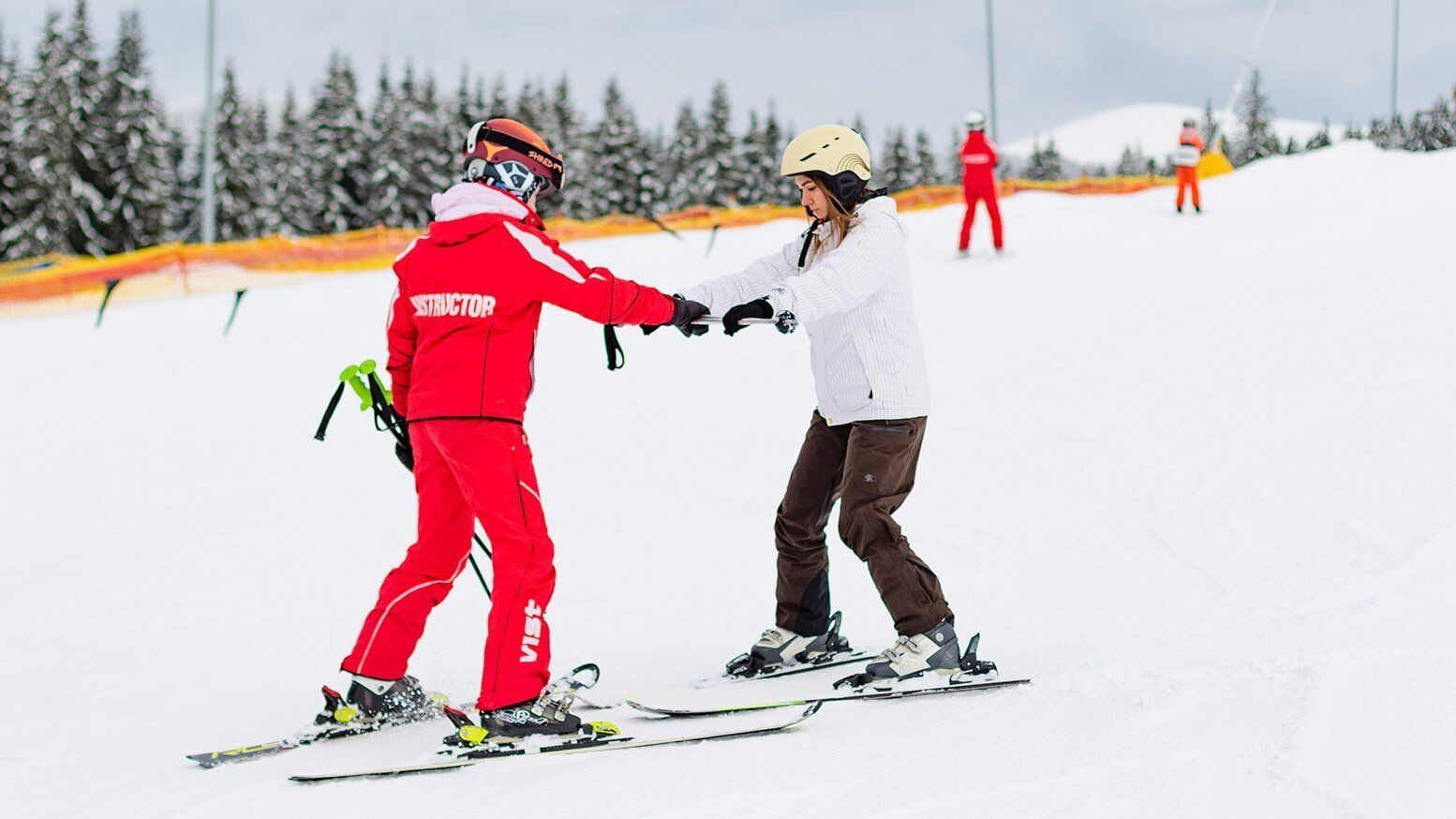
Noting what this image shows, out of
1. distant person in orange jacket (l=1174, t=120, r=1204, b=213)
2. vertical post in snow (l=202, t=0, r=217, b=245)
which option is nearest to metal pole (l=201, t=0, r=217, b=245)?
vertical post in snow (l=202, t=0, r=217, b=245)

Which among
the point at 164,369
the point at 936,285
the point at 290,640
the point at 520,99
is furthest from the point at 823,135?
the point at 520,99

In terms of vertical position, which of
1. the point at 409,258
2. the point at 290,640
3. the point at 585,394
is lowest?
the point at 290,640

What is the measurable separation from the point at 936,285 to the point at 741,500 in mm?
6677

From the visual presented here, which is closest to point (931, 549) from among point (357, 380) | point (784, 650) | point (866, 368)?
point (784, 650)

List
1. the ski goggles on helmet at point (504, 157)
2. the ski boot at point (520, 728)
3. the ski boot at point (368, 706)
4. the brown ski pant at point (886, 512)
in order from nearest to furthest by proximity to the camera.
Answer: the ski boot at point (520, 728)
the ski goggles on helmet at point (504, 157)
the ski boot at point (368, 706)
the brown ski pant at point (886, 512)

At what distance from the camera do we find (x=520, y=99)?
61.3 meters

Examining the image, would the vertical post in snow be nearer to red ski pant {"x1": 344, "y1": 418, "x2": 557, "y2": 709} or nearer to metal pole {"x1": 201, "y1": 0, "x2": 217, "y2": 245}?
metal pole {"x1": 201, "y1": 0, "x2": 217, "y2": 245}

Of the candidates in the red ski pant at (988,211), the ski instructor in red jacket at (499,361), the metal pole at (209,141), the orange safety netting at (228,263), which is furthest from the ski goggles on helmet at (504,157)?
the metal pole at (209,141)

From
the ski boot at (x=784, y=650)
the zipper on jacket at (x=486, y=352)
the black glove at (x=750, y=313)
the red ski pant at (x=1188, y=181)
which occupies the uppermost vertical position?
the red ski pant at (x=1188, y=181)

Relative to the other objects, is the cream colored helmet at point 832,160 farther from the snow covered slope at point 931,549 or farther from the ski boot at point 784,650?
the snow covered slope at point 931,549

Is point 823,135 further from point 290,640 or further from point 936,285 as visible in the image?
point 936,285

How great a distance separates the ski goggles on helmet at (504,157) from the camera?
391 cm

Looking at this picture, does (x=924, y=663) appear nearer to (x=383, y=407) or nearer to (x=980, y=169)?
(x=383, y=407)

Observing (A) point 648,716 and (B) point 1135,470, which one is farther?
(B) point 1135,470
